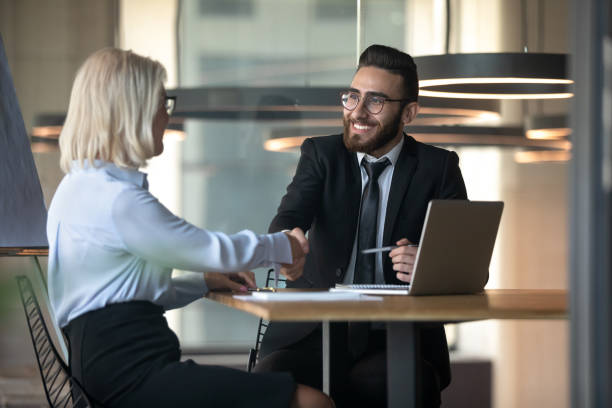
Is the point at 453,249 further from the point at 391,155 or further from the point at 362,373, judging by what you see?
the point at 391,155

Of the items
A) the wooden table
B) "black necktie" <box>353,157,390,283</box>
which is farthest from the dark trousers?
the wooden table

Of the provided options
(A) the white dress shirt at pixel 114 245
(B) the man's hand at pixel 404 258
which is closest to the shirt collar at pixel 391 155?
(B) the man's hand at pixel 404 258

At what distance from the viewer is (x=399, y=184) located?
3.11 meters

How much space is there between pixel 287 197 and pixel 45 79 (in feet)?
12.2

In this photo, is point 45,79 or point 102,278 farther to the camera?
point 45,79

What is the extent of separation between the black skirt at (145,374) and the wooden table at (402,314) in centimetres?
18

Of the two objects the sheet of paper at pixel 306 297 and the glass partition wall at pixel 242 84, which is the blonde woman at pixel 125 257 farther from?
the glass partition wall at pixel 242 84

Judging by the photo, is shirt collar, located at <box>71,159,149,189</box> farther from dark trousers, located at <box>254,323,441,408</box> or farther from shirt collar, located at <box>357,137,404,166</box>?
shirt collar, located at <box>357,137,404,166</box>

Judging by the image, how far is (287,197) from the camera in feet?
10.6

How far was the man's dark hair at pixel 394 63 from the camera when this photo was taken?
128 inches

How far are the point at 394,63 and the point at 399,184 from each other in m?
0.48

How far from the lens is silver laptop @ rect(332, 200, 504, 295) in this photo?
2383mm

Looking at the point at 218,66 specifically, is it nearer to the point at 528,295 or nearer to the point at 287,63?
the point at 287,63

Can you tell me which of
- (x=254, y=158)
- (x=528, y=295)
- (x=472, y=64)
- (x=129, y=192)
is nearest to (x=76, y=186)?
(x=129, y=192)
